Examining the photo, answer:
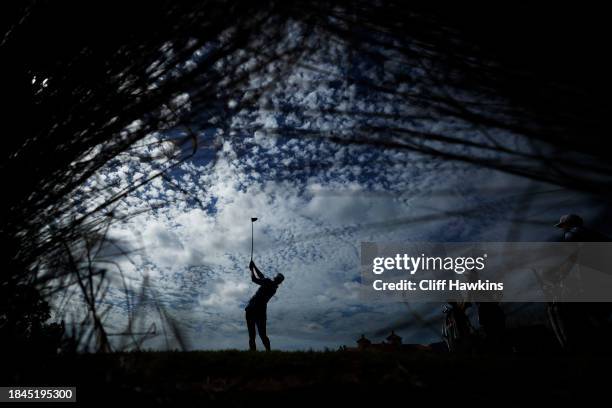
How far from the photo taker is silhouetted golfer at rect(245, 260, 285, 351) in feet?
21.5

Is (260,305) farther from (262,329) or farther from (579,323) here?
(579,323)

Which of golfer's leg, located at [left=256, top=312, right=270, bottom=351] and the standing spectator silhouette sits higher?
the standing spectator silhouette

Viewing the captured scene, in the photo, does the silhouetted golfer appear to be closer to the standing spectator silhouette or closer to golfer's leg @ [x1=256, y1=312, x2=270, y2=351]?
golfer's leg @ [x1=256, y1=312, x2=270, y2=351]

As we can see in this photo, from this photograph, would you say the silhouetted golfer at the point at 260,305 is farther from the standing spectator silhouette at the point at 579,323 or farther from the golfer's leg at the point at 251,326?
the standing spectator silhouette at the point at 579,323

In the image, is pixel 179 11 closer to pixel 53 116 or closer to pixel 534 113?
pixel 53 116

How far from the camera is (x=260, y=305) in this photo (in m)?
6.96

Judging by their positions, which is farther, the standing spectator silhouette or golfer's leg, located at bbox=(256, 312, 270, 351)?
golfer's leg, located at bbox=(256, 312, 270, 351)

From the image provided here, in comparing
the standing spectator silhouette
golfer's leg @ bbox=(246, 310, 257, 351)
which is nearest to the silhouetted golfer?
golfer's leg @ bbox=(246, 310, 257, 351)

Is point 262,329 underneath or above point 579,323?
underneath

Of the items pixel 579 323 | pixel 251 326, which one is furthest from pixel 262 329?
pixel 579 323

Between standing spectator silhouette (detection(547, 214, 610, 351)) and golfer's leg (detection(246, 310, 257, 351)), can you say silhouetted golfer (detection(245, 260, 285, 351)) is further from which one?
standing spectator silhouette (detection(547, 214, 610, 351))

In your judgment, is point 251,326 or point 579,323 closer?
point 579,323

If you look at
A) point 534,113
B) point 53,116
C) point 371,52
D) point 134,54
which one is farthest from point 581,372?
point 53,116

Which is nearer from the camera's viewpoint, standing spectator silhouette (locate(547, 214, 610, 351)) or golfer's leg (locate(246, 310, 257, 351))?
standing spectator silhouette (locate(547, 214, 610, 351))
